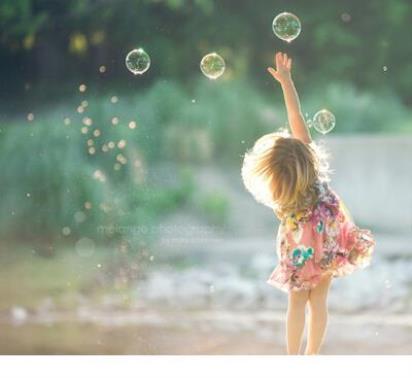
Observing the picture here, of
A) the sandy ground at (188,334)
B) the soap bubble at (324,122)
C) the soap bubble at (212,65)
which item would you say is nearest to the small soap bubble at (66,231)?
the sandy ground at (188,334)

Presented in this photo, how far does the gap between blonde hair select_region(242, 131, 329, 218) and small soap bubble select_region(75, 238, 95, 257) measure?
49.9 inches

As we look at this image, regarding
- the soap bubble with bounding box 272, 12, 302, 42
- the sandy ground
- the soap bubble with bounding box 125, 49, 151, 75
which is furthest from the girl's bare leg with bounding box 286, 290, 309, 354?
the soap bubble with bounding box 125, 49, 151, 75

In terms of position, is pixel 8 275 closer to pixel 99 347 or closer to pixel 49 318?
pixel 49 318

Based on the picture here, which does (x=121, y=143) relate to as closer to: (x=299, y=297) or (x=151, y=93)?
(x=151, y=93)

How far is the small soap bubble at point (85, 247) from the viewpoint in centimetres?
390

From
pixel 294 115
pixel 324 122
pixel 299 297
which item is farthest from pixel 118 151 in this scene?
pixel 299 297

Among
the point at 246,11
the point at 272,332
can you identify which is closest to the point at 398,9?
the point at 246,11

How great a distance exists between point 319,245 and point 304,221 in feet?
0.28

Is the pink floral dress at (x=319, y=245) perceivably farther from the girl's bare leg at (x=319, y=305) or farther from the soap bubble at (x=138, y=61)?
the soap bubble at (x=138, y=61)

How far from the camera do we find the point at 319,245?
281 centimetres

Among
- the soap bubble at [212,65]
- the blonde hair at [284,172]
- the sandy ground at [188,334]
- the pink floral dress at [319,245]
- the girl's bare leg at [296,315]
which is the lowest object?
the sandy ground at [188,334]

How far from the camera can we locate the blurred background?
152 inches
